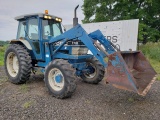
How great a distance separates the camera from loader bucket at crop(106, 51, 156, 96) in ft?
11.6

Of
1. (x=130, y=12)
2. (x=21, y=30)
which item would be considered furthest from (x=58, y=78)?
(x=130, y=12)

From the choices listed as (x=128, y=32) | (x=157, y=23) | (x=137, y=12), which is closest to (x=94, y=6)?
(x=137, y=12)

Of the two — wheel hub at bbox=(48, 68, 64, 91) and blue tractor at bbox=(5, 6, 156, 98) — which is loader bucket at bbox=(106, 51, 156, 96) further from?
wheel hub at bbox=(48, 68, 64, 91)

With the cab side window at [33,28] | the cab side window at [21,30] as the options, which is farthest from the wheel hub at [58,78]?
the cab side window at [21,30]

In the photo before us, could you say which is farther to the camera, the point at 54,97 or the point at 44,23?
the point at 44,23

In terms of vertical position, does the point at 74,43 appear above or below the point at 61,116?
above

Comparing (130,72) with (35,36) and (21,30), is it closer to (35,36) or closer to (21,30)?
(35,36)

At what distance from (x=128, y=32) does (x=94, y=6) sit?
1072cm

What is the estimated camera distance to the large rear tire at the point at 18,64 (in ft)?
16.6

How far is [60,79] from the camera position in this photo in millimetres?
4430

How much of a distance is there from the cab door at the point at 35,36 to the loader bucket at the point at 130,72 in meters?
2.40

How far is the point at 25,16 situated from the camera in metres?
5.49

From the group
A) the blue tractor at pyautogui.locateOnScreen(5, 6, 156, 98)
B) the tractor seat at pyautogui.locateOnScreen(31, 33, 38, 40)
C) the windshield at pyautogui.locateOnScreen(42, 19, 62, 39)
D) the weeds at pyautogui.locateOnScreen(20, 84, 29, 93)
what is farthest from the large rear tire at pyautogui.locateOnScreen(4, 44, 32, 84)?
the windshield at pyautogui.locateOnScreen(42, 19, 62, 39)

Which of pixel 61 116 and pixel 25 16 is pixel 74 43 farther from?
pixel 61 116
